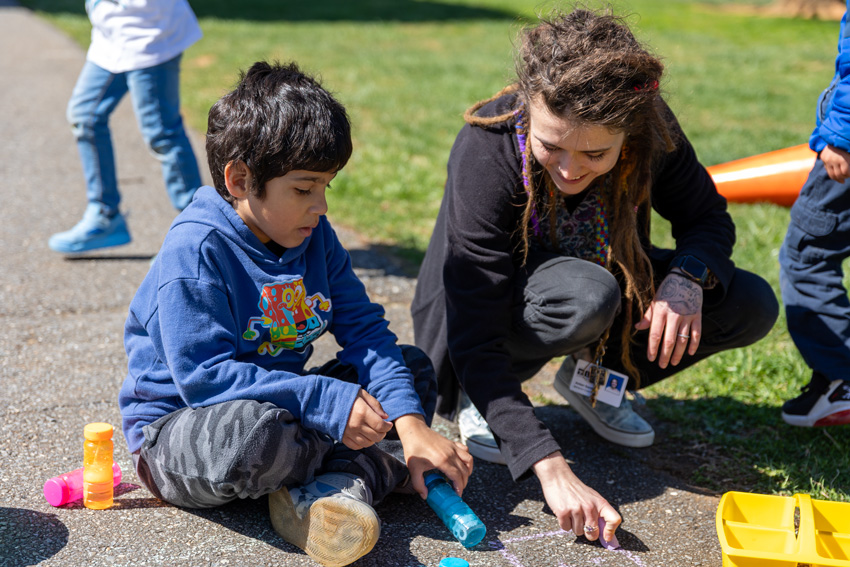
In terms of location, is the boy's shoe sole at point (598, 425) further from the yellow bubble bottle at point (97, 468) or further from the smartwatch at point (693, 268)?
the yellow bubble bottle at point (97, 468)

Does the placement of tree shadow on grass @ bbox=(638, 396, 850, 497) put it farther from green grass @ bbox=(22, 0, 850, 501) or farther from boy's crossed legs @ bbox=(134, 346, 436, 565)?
boy's crossed legs @ bbox=(134, 346, 436, 565)

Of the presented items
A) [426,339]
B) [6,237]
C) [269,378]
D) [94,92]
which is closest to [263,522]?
[269,378]

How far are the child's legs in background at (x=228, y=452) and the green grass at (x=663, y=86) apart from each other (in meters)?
0.94

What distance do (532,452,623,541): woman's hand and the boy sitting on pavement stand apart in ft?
0.69

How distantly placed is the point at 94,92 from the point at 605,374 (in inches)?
99.7

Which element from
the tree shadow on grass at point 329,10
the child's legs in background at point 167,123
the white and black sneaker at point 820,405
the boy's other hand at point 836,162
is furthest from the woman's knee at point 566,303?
the tree shadow on grass at point 329,10

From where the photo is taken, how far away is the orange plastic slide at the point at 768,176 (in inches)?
188

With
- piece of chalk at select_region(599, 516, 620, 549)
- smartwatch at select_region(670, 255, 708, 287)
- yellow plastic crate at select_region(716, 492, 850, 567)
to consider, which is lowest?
piece of chalk at select_region(599, 516, 620, 549)

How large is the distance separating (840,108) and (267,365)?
180cm

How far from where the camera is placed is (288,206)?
212 cm

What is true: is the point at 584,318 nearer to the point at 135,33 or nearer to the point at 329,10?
the point at 135,33

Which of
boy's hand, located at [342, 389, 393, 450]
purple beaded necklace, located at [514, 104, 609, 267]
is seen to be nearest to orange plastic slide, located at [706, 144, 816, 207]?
purple beaded necklace, located at [514, 104, 609, 267]

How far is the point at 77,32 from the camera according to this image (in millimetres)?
10484

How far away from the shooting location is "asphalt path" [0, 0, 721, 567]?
208 cm
